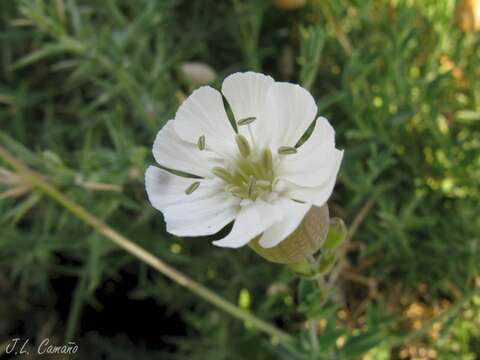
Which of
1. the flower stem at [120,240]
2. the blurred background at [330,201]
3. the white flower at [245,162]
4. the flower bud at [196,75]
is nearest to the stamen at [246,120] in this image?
the white flower at [245,162]

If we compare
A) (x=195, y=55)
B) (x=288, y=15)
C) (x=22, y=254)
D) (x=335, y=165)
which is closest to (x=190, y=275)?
(x=22, y=254)

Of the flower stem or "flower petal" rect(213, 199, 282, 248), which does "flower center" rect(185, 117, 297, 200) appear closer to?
"flower petal" rect(213, 199, 282, 248)

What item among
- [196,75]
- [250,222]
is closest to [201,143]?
[250,222]

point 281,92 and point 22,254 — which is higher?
point 281,92

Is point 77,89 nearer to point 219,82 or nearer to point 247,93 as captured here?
point 219,82

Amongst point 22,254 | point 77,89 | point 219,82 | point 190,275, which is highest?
point 219,82

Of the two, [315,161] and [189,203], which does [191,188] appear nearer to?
[189,203]
